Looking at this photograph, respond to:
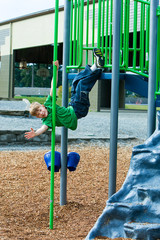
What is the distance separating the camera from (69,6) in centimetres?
427

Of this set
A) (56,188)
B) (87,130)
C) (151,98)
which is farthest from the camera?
(87,130)

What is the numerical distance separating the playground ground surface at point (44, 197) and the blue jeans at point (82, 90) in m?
1.15

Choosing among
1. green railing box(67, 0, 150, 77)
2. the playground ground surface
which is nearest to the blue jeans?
green railing box(67, 0, 150, 77)

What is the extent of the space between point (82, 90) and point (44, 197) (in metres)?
1.67

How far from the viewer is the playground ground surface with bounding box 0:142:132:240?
346 cm

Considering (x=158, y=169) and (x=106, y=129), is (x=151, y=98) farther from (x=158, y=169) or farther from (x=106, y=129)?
(x=106, y=129)

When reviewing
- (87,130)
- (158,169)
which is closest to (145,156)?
(158,169)

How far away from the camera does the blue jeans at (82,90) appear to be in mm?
3805

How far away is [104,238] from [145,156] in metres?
0.76

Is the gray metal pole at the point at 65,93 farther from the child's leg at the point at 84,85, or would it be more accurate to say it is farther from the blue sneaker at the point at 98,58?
the blue sneaker at the point at 98,58

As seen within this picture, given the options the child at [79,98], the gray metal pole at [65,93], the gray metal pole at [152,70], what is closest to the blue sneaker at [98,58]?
the child at [79,98]

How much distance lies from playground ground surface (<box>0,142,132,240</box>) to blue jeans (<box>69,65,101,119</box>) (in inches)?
45.1

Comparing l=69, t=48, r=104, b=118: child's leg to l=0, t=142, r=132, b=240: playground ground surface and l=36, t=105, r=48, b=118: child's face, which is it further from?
l=0, t=142, r=132, b=240: playground ground surface

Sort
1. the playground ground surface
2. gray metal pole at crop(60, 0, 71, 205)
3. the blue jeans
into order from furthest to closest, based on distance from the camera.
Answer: gray metal pole at crop(60, 0, 71, 205) → the blue jeans → the playground ground surface
